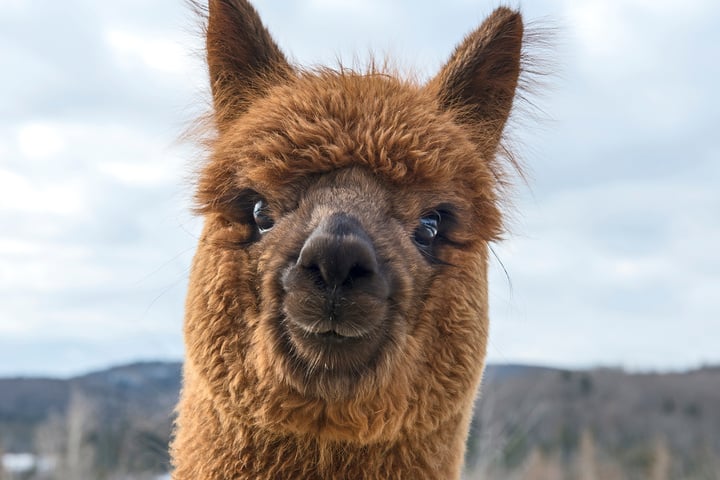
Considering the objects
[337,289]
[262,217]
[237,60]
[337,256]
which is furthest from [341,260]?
[237,60]

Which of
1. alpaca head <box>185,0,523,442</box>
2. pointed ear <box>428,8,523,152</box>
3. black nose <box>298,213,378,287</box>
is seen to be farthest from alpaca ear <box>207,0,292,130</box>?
black nose <box>298,213,378,287</box>

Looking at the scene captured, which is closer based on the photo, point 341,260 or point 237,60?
point 341,260

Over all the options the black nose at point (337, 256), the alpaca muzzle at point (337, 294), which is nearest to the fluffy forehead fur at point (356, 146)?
the alpaca muzzle at point (337, 294)

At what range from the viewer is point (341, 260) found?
122 inches

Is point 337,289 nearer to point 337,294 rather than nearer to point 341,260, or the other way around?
point 337,294

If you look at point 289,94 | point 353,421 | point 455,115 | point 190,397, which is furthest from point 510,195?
point 190,397

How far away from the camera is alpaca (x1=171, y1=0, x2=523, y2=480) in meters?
3.32

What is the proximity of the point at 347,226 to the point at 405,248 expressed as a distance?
405 mm

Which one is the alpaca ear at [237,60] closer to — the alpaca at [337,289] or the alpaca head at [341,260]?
the alpaca head at [341,260]

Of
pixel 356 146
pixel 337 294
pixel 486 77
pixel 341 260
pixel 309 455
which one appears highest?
pixel 486 77

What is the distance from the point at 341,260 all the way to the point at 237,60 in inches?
65.8

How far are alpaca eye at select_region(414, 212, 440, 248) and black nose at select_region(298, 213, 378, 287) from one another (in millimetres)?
534

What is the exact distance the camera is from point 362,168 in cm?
363

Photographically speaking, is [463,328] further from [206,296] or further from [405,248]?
[206,296]
